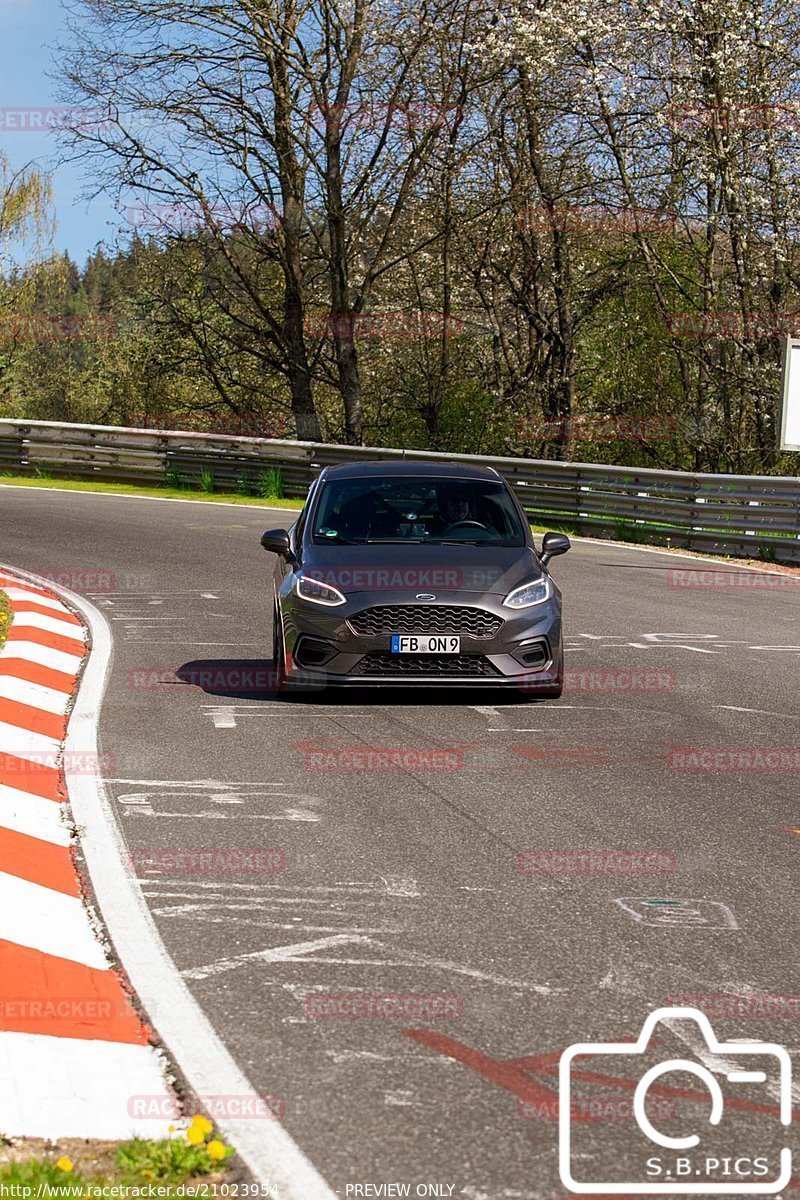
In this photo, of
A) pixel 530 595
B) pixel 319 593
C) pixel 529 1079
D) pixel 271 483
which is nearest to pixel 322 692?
pixel 319 593

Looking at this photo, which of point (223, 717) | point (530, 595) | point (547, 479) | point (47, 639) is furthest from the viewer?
point (547, 479)

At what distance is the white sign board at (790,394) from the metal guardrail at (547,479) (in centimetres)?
59

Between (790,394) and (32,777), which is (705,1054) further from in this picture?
(790,394)

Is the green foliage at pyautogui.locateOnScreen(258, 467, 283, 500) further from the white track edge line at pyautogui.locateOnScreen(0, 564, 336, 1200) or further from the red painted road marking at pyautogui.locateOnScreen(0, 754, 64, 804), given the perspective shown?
the red painted road marking at pyautogui.locateOnScreen(0, 754, 64, 804)

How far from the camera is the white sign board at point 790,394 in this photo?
2123cm

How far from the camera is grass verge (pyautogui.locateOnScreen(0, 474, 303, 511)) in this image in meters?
27.9

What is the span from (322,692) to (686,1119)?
693 centimetres

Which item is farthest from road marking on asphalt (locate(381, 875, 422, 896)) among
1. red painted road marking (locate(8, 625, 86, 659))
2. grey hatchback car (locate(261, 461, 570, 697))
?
red painted road marking (locate(8, 625, 86, 659))

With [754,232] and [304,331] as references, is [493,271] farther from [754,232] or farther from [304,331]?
[754,232]

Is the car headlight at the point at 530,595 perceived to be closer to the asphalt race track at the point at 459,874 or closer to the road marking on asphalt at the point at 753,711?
the asphalt race track at the point at 459,874

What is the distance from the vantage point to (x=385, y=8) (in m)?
31.4

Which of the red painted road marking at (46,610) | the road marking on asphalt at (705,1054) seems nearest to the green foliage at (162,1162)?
the road marking on asphalt at (705,1054)

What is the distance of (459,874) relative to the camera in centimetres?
620

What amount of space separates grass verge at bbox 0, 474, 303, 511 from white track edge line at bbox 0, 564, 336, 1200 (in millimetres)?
19435
